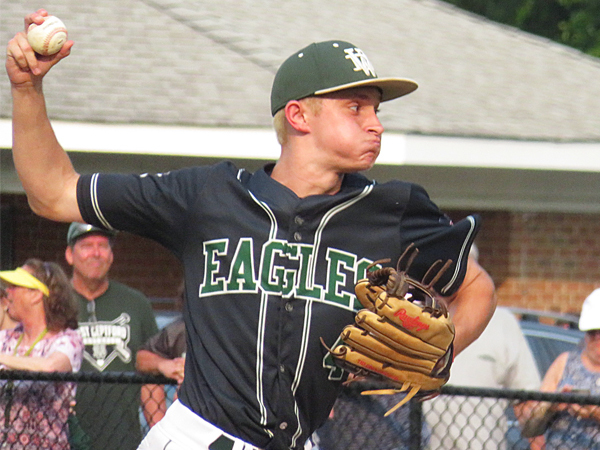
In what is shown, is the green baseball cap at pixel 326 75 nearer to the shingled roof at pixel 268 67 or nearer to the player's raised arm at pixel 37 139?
the player's raised arm at pixel 37 139

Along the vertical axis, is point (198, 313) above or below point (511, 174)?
above

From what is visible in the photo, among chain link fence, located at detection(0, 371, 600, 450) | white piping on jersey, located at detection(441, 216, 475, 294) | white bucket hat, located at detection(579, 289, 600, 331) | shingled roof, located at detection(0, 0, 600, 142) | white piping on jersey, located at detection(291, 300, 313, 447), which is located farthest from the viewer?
shingled roof, located at detection(0, 0, 600, 142)

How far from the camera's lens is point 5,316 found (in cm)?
528

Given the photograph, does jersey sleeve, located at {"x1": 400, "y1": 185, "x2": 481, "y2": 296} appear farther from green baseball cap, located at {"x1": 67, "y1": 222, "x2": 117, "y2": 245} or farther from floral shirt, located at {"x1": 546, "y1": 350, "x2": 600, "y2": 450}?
green baseball cap, located at {"x1": 67, "y1": 222, "x2": 117, "y2": 245}

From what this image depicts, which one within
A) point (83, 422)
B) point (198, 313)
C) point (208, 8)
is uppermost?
point (198, 313)

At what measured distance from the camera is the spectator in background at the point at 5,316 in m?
5.06

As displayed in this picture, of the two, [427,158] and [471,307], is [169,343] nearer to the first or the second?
[471,307]

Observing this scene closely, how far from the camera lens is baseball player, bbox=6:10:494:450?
248 cm

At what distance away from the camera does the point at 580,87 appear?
901 centimetres

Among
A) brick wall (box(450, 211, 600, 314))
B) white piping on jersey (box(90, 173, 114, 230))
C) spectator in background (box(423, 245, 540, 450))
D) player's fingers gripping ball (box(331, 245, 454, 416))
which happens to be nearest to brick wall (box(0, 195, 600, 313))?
brick wall (box(450, 211, 600, 314))

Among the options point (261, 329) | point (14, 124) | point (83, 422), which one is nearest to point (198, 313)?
point (261, 329)

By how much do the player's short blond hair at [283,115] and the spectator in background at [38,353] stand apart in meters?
2.10

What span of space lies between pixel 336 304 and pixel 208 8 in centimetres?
677

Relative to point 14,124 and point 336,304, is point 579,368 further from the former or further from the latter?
point 14,124
